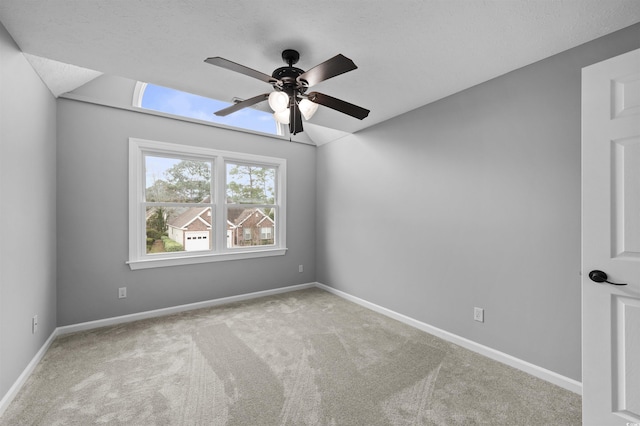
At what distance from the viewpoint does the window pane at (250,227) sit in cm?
407

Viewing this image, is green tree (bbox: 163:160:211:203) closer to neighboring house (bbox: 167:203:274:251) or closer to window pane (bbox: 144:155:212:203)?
window pane (bbox: 144:155:212:203)

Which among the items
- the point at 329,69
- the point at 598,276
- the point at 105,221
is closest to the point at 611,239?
the point at 598,276

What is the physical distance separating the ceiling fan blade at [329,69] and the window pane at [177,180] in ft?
8.04

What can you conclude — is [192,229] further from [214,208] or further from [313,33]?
[313,33]

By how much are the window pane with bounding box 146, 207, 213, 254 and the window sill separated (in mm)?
135

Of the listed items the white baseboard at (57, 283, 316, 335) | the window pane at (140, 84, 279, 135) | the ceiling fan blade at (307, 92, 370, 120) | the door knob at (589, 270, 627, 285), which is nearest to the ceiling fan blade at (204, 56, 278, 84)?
the ceiling fan blade at (307, 92, 370, 120)

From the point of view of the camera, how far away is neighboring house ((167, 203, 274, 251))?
368 centimetres

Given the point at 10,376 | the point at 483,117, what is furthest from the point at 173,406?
the point at 483,117

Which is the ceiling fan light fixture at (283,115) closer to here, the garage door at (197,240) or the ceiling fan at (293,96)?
the ceiling fan at (293,96)

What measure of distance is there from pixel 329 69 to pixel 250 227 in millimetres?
3030

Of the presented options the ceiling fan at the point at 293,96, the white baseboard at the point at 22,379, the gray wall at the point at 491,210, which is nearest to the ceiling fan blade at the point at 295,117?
the ceiling fan at the point at 293,96

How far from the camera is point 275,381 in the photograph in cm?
209

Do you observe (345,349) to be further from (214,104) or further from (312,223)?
(214,104)

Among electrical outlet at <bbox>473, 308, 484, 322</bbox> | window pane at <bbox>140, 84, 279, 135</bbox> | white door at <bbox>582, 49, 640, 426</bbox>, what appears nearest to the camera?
white door at <bbox>582, 49, 640, 426</bbox>
